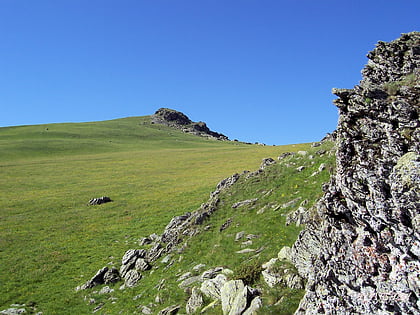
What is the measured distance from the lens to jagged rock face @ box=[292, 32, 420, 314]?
36.6 ft

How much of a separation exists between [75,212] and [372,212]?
170 feet

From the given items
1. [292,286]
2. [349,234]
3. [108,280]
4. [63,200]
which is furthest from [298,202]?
[63,200]

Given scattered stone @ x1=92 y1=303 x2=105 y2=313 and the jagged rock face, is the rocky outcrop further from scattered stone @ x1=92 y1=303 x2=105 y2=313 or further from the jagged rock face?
the jagged rock face

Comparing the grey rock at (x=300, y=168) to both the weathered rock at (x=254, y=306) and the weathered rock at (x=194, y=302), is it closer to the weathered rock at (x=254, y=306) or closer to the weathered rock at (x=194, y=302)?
the weathered rock at (x=194, y=302)

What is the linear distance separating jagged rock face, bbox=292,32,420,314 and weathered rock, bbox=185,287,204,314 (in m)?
6.42

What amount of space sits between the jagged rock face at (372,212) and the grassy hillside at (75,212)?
17698 millimetres

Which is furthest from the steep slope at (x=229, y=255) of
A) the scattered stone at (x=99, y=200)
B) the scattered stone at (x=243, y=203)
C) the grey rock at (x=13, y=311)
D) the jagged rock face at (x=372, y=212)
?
the scattered stone at (x=99, y=200)

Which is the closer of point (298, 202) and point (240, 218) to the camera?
point (298, 202)

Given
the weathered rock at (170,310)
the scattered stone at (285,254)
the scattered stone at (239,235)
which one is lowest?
the weathered rock at (170,310)

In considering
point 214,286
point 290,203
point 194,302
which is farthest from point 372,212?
point 290,203

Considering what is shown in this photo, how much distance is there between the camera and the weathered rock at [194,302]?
61.2ft

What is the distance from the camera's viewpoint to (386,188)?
12461 mm

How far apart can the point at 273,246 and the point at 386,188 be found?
33.1ft

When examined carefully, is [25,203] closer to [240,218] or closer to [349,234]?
[240,218]
